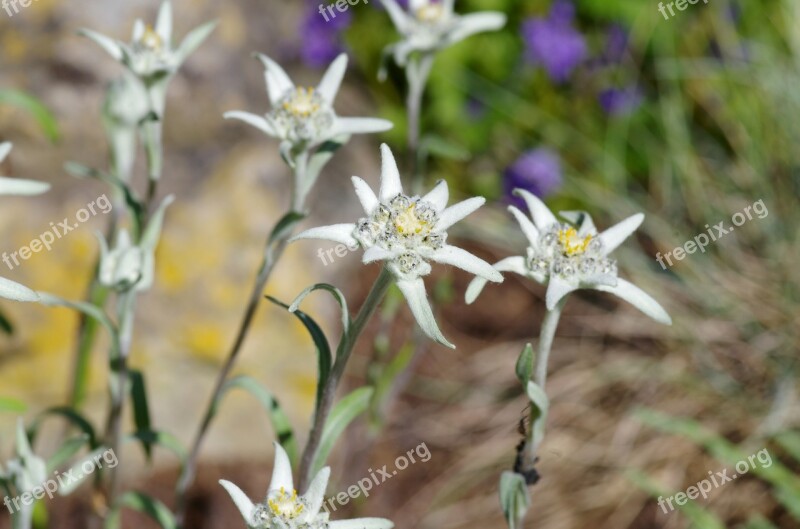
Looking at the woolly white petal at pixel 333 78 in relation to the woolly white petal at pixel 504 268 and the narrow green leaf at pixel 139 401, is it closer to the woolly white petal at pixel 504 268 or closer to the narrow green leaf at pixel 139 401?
the woolly white petal at pixel 504 268

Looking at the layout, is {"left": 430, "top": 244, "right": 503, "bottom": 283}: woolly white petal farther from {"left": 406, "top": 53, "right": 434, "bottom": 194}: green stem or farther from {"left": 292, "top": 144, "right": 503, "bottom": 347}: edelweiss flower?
{"left": 406, "top": 53, "right": 434, "bottom": 194}: green stem

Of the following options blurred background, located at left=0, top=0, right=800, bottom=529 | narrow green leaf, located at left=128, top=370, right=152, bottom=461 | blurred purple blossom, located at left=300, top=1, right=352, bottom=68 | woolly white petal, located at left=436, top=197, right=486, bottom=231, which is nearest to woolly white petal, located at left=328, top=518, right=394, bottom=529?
woolly white petal, located at left=436, top=197, right=486, bottom=231

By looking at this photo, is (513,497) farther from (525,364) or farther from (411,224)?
(411,224)

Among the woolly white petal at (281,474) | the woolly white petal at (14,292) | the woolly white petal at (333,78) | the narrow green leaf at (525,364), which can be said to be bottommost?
the woolly white petal at (281,474)

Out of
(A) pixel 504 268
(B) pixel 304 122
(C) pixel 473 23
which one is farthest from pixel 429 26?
(A) pixel 504 268

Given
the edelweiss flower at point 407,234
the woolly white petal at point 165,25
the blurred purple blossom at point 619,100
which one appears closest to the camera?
the edelweiss flower at point 407,234

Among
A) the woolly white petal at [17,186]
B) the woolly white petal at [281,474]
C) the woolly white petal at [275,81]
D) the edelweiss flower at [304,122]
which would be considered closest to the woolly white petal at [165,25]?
the woolly white petal at [275,81]

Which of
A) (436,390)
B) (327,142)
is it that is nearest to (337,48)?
(436,390)
